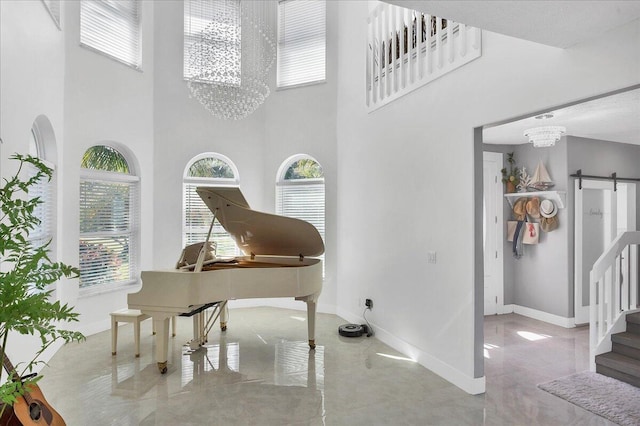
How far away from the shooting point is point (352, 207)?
555cm

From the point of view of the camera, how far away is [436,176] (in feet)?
12.2

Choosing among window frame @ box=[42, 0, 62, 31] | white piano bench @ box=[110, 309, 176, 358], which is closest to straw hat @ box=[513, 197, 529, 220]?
white piano bench @ box=[110, 309, 176, 358]

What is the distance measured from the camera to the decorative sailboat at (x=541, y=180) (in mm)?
5535

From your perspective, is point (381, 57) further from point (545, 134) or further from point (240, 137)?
point (240, 137)

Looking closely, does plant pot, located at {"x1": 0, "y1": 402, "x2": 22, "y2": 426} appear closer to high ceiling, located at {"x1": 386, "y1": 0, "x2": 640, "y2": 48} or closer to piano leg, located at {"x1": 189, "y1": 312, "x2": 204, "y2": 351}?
high ceiling, located at {"x1": 386, "y1": 0, "x2": 640, "y2": 48}

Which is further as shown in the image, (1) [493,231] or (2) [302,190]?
(2) [302,190]

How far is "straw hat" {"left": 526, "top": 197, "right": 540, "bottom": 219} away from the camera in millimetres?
5637

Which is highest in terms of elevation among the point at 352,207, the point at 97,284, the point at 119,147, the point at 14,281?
the point at 119,147

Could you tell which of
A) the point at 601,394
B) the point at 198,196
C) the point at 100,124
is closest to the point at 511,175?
the point at 601,394

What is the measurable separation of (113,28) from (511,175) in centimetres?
599

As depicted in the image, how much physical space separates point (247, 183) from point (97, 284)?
257cm

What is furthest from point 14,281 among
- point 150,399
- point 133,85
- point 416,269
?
point 133,85

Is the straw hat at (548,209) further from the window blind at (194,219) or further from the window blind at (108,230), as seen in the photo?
the window blind at (108,230)

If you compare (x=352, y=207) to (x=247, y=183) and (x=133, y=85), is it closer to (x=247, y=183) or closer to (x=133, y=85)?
(x=247, y=183)
